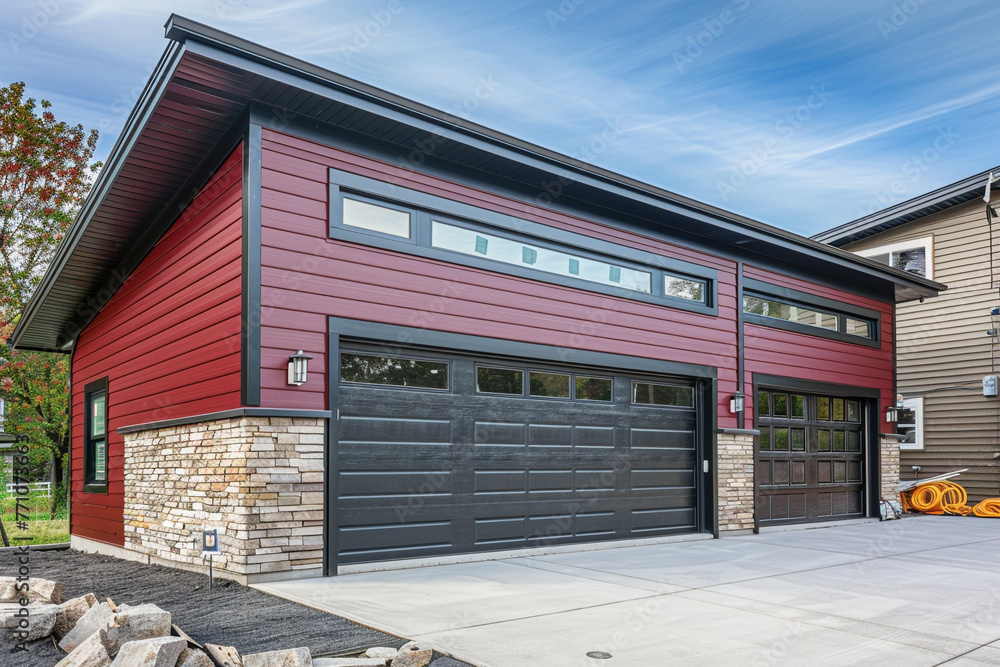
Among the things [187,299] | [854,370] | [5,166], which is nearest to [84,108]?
[5,166]

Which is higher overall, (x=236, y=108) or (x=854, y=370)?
(x=236, y=108)

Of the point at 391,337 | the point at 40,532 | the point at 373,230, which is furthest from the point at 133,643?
the point at 40,532

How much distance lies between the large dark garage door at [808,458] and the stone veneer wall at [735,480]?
345 millimetres

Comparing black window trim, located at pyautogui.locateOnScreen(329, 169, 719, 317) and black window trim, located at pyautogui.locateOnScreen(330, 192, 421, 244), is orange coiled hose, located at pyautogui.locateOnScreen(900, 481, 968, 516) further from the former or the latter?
black window trim, located at pyautogui.locateOnScreen(330, 192, 421, 244)

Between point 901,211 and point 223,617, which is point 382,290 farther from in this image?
point 901,211

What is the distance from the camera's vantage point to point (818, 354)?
44.3ft

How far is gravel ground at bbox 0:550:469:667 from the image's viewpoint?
186 inches

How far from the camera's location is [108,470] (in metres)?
11.4

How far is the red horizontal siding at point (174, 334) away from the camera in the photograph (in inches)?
301

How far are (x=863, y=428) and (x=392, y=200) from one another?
1062 centimetres

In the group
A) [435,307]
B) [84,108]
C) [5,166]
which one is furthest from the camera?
[84,108]

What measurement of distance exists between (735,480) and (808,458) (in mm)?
2390

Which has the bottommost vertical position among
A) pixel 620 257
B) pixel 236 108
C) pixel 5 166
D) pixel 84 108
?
pixel 620 257

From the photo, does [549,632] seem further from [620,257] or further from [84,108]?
[84,108]
